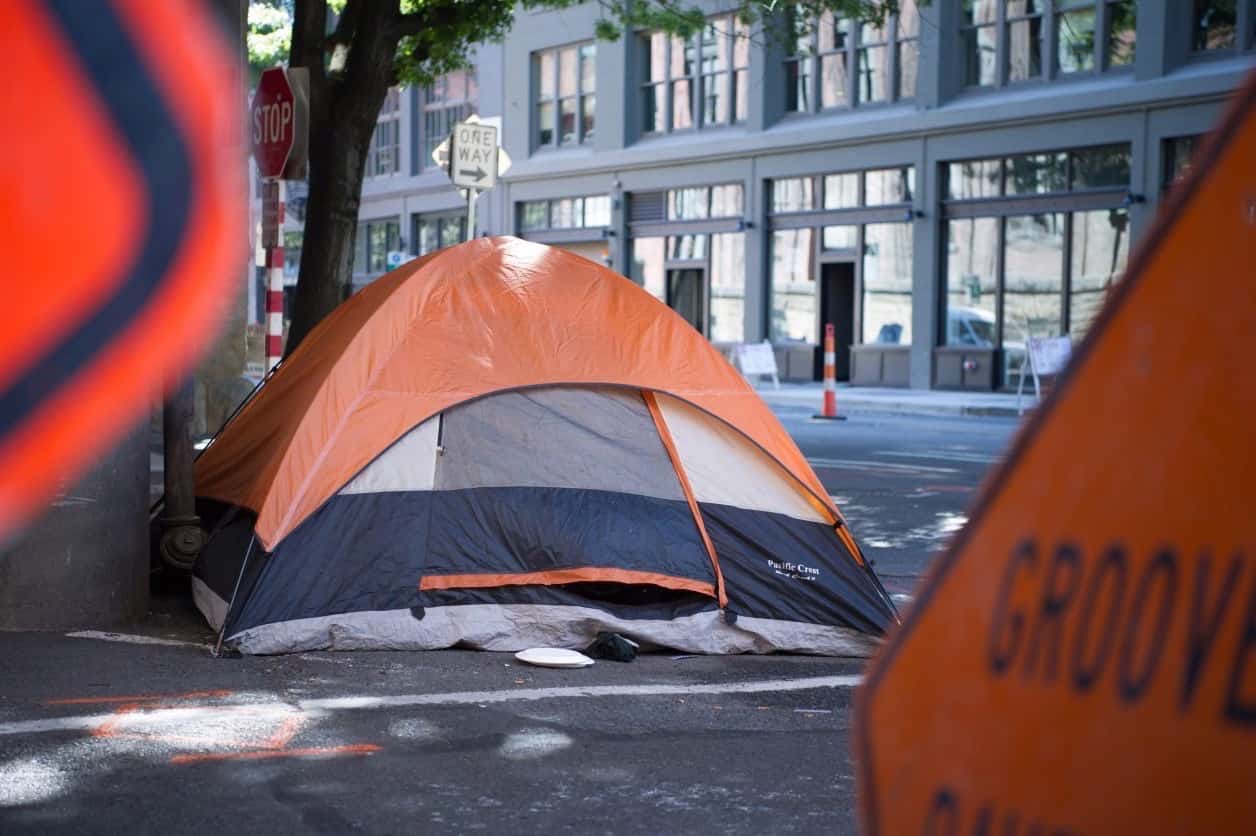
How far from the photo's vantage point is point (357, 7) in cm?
1283

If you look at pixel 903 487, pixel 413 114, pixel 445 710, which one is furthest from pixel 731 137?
pixel 445 710

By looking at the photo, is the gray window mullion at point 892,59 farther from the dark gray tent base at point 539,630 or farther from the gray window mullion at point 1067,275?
the dark gray tent base at point 539,630

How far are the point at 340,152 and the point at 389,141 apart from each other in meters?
31.2

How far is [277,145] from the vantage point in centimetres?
1024

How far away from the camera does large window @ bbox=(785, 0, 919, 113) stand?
2792cm

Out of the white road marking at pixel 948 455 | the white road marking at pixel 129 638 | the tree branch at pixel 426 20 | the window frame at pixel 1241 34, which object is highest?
the window frame at pixel 1241 34

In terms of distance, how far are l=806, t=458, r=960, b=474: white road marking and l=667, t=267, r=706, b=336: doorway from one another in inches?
651

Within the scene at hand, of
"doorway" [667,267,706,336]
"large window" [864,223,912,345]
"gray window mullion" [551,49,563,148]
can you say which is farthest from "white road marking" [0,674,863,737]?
"gray window mullion" [551,49,563,148]

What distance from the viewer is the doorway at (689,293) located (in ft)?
107

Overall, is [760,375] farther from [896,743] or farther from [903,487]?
[896,743]

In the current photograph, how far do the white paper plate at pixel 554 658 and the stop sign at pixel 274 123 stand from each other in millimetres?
4477

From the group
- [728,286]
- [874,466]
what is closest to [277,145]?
[874,466]

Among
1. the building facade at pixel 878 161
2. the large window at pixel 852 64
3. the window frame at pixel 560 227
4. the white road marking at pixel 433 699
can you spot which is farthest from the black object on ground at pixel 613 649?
the window frame at pixel 560 227

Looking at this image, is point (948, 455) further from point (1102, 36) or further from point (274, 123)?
point (1102, 36)
